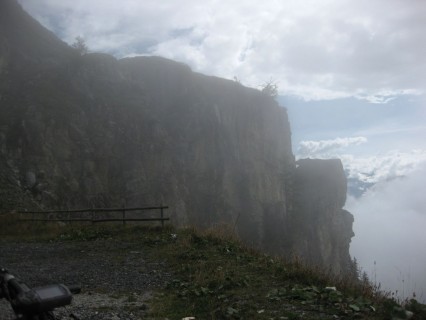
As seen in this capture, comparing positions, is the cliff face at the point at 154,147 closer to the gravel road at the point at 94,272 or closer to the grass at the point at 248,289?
the gravel road at the point at 94,272

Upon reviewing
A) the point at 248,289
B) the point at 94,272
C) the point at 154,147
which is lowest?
the point at 94,272

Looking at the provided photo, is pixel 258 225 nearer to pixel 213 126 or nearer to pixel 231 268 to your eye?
pixel 213 126

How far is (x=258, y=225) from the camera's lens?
183 ft

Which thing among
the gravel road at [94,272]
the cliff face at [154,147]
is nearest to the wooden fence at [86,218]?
the cliff face at [154,147]

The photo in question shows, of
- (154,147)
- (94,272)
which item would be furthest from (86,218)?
(154,147)

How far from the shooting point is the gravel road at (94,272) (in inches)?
313

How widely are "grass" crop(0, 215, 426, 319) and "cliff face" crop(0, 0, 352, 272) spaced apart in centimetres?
1915

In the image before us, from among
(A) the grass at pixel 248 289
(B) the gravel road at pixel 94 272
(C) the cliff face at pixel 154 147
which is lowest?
(B) the gravel road at pixel 94 272

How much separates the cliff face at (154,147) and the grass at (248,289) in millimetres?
19154

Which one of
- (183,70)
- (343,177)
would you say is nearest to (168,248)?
(183,70)

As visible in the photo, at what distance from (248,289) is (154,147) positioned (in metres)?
42.0

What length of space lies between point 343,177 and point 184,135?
31.6 meters

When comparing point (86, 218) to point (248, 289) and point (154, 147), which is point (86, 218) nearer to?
point (248, 289)

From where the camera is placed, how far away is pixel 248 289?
8.55m
